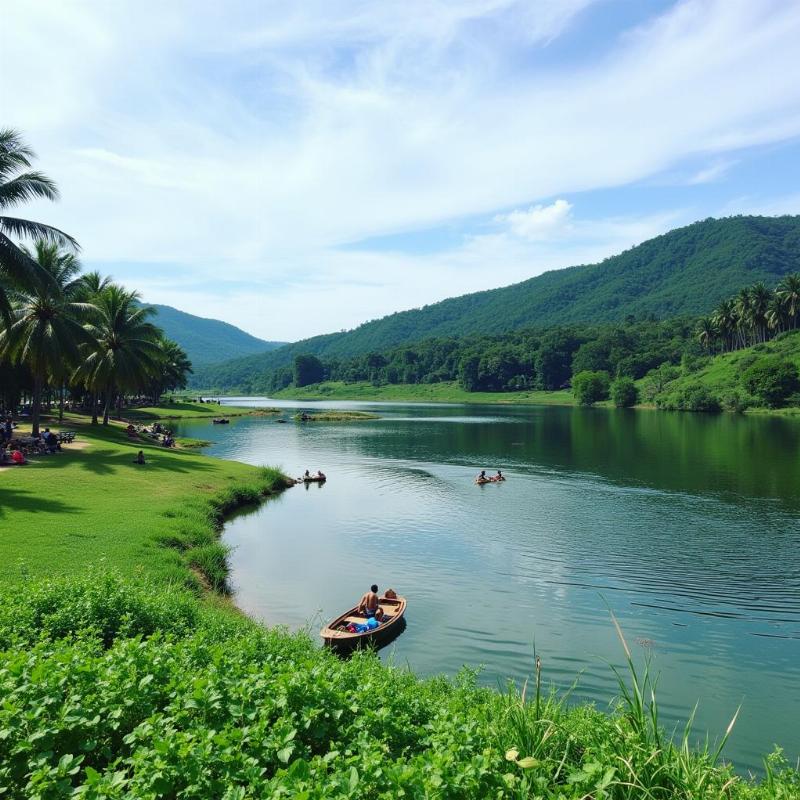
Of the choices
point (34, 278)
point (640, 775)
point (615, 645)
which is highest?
point (34, 278)

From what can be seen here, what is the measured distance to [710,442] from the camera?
83.9 meters

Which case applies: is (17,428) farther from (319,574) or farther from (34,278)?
(319,574)

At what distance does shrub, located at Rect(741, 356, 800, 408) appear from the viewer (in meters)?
130

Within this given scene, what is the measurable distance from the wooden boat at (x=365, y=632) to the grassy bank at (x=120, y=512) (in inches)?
265

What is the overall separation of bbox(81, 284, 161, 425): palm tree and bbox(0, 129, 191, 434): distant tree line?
10 centimetres

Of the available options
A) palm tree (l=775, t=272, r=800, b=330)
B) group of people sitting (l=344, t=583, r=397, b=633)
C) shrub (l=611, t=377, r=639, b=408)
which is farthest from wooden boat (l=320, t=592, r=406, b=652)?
palm tree (l=775, t=272, r=800, b=330)

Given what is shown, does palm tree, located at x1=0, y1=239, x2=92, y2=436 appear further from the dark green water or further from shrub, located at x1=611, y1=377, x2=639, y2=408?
shrub, located at x1=611, y1=377, x2=639, y2=408

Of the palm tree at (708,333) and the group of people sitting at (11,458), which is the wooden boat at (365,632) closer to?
the group of people sitting at (11,458)

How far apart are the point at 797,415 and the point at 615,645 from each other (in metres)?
123

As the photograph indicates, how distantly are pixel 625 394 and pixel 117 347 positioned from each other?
136984mm

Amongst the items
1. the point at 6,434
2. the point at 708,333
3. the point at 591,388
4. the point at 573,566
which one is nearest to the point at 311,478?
the point at 6,434

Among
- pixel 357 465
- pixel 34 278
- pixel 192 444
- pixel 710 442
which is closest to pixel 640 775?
pixel 34 278

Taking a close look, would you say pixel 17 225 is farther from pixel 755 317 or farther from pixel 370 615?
pixel 755 317

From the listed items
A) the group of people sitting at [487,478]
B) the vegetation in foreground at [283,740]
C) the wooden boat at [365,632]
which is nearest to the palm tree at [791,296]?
the group of people sitting at [487,478]
